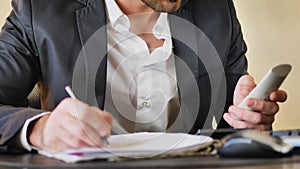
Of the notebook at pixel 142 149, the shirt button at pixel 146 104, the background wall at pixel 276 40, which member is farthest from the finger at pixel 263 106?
the background wall at pixel 276 40

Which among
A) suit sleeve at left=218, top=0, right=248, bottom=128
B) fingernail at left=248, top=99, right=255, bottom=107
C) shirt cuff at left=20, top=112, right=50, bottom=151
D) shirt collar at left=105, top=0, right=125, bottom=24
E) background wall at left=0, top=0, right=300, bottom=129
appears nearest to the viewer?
shirt cuff at left=20, top=112, right=50, bottom=151

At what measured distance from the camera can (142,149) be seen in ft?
2.59

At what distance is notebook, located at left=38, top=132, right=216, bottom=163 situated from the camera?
2.50 feet

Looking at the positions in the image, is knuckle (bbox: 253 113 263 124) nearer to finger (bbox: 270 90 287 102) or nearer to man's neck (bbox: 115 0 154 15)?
finger (bbox: 270 90 287 102)

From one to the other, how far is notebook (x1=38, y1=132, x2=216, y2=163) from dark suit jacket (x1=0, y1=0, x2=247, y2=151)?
0.33 metres

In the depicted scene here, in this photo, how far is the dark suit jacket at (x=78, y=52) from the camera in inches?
47.1

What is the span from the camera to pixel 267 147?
77cm

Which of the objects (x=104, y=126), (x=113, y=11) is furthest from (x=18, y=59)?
(x=104, y=126)

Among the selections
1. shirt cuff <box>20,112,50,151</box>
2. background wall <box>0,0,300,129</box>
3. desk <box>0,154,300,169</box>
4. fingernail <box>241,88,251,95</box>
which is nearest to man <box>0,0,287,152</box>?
fingernail <box>241,88,251,95</box>

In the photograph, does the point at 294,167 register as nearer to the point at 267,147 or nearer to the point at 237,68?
the point at 267,147

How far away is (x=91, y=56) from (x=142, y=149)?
1.55ft

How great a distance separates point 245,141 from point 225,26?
2.23 feet

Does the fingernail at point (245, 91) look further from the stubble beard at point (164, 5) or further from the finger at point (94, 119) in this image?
the finger at point (94, 119)

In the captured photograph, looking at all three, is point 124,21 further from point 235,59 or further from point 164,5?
point 235,59
